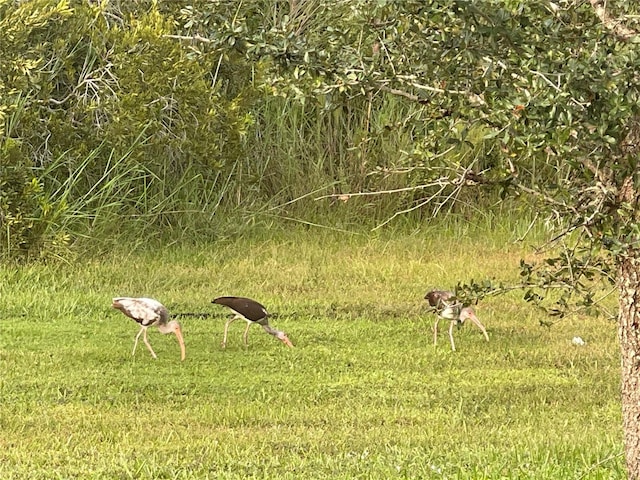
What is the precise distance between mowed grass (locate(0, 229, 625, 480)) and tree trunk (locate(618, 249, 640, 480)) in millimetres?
334

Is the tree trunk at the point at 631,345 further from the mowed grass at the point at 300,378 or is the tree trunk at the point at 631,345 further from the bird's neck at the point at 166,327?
the bird's neck at the point at 166,327

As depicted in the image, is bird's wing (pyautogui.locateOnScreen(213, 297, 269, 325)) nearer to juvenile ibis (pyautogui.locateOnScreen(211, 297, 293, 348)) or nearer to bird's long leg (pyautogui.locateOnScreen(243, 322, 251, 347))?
juvenile ibis (pyautogui.locateOnScreen(211, 297, 293, 348))

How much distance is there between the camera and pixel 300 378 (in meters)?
6.52

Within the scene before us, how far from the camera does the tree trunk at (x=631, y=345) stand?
4.04m

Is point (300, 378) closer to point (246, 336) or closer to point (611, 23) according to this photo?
point (246, 336)

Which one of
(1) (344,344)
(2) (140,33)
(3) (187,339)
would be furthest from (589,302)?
(2) (140,33)

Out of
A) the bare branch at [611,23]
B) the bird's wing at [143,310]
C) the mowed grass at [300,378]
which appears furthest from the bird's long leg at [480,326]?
the bare branch at [611,23]

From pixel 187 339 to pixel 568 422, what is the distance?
2.72 meters

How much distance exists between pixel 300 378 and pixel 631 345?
2748 millimetres

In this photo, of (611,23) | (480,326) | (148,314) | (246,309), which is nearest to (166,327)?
(148,314)

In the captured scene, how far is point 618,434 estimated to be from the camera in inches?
217

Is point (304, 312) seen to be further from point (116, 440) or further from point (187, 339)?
point (116, 440)

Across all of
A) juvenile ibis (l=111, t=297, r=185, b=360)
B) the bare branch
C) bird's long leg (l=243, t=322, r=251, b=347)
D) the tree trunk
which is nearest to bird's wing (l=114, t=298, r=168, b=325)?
juvenile ibis (l=111, t=297, r=185, b=360)

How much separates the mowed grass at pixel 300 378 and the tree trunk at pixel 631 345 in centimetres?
33
